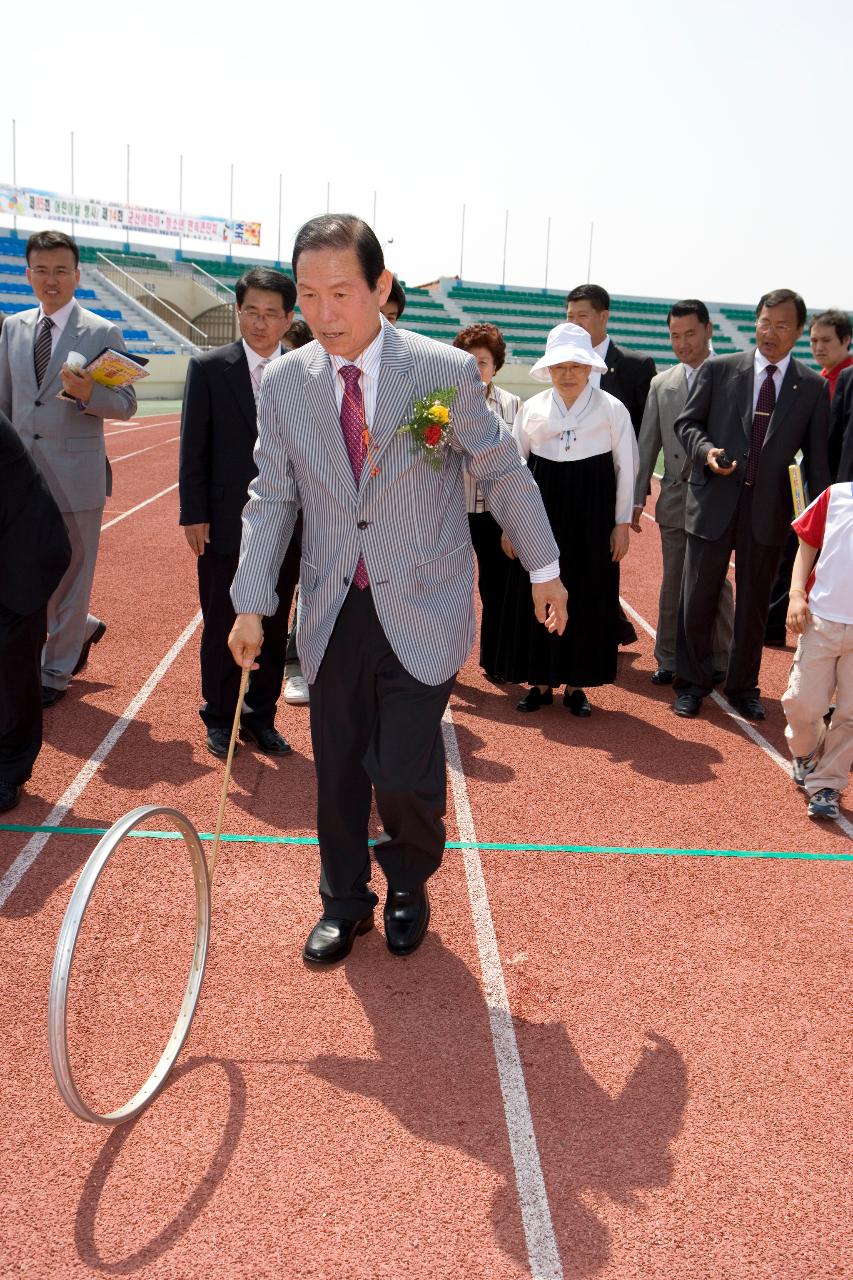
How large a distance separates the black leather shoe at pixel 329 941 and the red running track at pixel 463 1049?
6cm

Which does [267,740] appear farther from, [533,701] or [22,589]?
[533,701]

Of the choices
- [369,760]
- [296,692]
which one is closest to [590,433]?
[296,692]

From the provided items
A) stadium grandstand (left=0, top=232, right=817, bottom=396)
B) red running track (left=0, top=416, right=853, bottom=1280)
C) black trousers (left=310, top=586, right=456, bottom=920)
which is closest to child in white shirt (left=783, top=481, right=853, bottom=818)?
red running track (left=0, top=416, right=853, bottom=1280)

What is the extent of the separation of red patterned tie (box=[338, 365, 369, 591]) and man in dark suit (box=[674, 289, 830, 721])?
3208mm

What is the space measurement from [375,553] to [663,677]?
Result: 4.24m

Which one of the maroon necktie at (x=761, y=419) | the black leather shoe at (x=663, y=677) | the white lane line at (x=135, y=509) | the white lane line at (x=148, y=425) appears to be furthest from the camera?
the white lane line at (x=148, y=425)

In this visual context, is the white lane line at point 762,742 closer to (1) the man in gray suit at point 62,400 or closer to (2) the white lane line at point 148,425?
(1) the man in gray suit at point 62,400

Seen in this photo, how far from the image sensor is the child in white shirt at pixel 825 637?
497 centimetres

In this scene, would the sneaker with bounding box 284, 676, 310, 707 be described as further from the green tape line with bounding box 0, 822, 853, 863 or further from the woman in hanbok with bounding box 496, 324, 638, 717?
the green tape line with bounding box 0, 822, 853, 863

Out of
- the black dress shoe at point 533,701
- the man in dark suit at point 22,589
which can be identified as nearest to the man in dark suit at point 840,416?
the black dress shoe at point 533,701

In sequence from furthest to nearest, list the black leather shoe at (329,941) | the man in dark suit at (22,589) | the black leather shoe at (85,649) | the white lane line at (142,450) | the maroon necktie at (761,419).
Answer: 1. the white lane line at (142,450)
2. the black leather shoe at (85,649)
3. the maroon necktie at (761,419)
4. the man in dark suit at (22,589)
5. the black leather shoe at (329,941)

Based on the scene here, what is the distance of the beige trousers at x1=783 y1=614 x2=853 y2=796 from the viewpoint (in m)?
5.04

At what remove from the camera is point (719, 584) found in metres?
6.55

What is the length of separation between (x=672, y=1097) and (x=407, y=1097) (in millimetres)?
716
